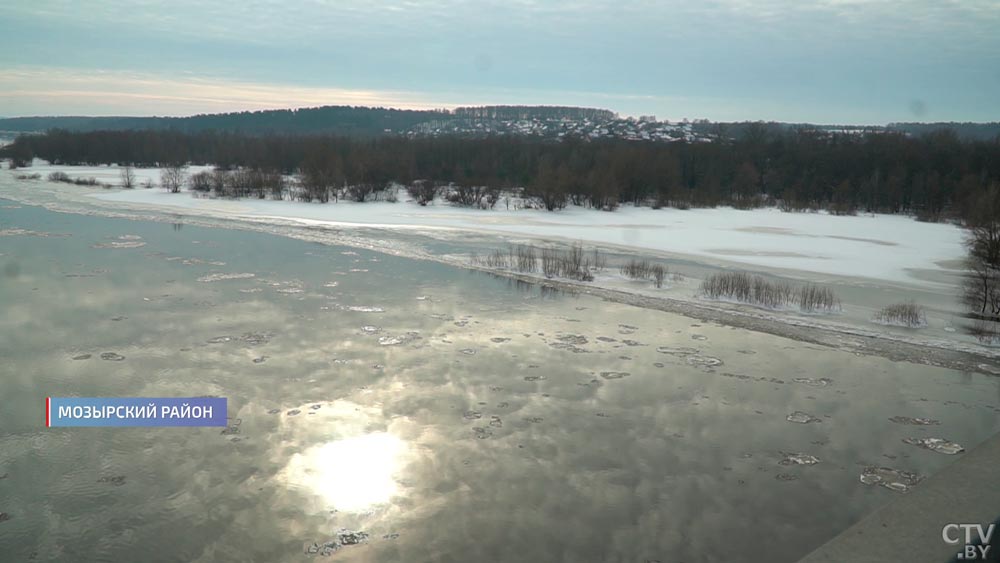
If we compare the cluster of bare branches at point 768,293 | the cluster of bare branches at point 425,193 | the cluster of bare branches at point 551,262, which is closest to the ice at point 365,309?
the cluster of bare branches at point 551,262

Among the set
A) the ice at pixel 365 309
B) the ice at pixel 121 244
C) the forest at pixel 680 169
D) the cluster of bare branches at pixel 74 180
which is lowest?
the ice at pixel 365 309

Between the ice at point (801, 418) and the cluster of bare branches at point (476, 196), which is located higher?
the cluster of bare branches at point (476, 196)

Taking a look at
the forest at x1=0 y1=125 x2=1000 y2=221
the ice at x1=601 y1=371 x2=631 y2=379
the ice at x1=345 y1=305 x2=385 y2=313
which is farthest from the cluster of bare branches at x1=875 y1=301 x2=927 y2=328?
the forest at x1=0 y1=125 x2=1000 y2=221

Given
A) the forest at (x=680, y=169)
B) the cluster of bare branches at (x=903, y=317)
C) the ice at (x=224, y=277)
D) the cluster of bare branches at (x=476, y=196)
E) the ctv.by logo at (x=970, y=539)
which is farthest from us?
the forest at (x=680, y=169)

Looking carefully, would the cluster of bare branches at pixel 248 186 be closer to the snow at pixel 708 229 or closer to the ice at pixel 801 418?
the snow at pixel 708 229

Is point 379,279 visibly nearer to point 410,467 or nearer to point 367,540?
point 410,467

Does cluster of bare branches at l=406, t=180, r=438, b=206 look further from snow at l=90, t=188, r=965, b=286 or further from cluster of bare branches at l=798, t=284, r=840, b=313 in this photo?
cluster of bare branches at l=798, t=284, r=840, b=313
